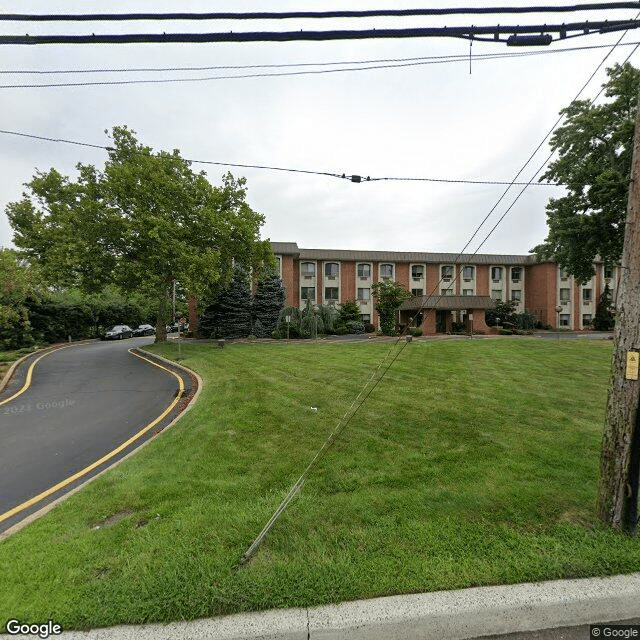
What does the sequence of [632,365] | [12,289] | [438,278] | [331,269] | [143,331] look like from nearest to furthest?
[632,365], [12,289], [143,331], [331,269], [438,278]

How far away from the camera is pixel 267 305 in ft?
100

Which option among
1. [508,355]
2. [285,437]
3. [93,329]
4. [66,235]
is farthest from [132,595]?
[93,329]

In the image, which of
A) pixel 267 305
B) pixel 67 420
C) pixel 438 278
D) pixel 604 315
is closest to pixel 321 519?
pixel 67 420

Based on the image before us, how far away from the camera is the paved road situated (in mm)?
4965

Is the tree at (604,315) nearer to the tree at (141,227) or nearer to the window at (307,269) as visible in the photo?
the window at (307,269)

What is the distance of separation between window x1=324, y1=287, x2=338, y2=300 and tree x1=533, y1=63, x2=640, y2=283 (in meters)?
21.7

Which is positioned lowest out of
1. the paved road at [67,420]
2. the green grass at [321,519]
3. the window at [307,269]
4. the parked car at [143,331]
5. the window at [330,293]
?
the parked car at [143,331]

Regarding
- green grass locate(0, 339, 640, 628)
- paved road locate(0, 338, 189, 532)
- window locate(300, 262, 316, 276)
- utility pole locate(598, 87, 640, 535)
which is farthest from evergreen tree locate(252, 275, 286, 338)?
utility pole locate(598, 87, 640, 535)

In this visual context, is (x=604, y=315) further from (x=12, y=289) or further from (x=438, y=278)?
(x=12, y=289)

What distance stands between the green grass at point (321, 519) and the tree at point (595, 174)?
16887 millimetres

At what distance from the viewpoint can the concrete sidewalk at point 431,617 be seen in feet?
7.48

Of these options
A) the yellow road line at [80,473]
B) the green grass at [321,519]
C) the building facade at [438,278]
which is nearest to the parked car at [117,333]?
the building facade at [438,278]

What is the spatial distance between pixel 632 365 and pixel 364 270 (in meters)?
36.8

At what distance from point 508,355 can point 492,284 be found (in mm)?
28813
